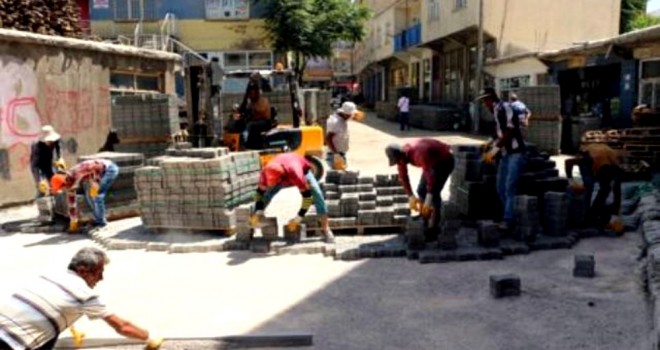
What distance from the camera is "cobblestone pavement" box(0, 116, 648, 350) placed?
16.6ft

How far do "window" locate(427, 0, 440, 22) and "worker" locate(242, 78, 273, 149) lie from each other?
752 inches

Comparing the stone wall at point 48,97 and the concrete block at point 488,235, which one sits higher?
the stone wall at point 48,97

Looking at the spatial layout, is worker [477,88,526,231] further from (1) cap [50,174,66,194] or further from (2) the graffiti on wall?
(2) the graffiti on wall

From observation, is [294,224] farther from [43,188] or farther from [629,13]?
[629,13]

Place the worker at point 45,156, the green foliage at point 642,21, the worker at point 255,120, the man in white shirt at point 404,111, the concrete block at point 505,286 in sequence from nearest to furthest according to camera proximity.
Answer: the concrete block at point 505,286 → the worker at point 45,156 → the worker at point 255,120 → the man in white shirt at point 404,111 → the green foliage at point 642,21

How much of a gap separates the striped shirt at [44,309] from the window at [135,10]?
981 inches

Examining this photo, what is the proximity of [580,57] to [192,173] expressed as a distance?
43.9 feet

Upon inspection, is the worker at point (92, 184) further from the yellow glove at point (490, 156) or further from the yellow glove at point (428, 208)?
the yellow glove at point (490, 156)

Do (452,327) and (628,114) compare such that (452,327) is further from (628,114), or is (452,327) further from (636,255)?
(628,114)

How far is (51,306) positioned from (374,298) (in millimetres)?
3126

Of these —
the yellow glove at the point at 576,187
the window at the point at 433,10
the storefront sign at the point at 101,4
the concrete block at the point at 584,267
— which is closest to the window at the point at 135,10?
the storefront sign at the point at 101,4

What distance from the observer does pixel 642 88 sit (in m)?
15.2

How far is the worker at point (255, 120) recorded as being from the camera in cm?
1170

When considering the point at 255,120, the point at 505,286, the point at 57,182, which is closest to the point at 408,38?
the point at 255,120
